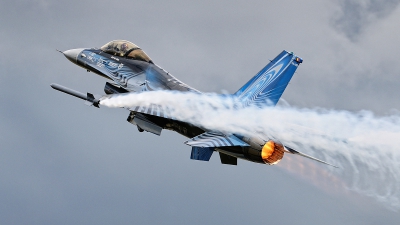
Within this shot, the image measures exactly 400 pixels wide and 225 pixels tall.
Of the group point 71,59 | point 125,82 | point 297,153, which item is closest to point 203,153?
point 297,153

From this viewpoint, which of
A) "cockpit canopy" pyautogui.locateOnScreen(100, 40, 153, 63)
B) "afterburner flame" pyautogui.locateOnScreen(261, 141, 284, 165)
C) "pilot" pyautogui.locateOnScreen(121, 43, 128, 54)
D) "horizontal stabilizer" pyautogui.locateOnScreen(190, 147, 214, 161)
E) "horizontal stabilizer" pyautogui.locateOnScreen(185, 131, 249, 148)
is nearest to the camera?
"horizontal stabilizer" pyautogui.locateOnScreen(185, 131, 249, 148)

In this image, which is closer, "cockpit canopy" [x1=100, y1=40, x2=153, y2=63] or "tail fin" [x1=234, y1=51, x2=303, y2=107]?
"tail fin" [x1=234, y1=51, x2=303, y2=107]

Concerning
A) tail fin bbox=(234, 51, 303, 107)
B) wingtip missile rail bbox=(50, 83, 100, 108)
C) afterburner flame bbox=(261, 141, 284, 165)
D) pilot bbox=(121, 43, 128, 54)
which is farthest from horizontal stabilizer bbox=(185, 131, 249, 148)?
pilot bbox=(121, 43, 128, 54)

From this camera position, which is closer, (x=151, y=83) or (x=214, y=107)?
(x=214, y=107)

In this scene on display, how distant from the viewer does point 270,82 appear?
21609 mm

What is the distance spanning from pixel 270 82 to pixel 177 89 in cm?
327

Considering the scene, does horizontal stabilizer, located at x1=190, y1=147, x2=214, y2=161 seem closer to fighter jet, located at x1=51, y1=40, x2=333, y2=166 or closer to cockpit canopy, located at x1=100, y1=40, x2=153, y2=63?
fighter jet, located at x1=51, y1=40, x2=333, y2=166

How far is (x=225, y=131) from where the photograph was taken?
19.7 m

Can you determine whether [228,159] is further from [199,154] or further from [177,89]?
[177,89]

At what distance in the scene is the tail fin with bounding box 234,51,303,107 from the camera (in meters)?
21.2

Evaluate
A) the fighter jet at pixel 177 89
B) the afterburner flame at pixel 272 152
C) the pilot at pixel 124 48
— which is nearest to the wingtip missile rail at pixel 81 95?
the fighter jet at pixel 177 89

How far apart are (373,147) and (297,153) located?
2.29 metres

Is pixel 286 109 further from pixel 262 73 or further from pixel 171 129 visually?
pixel 171 129

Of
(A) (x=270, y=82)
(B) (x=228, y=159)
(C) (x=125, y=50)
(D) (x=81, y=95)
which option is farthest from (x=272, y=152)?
(C) (x=125, y=50)
